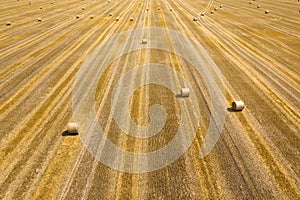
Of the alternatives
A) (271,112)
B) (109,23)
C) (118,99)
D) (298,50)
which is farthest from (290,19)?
(118,99)

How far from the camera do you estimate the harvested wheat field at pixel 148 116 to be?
7.50 m

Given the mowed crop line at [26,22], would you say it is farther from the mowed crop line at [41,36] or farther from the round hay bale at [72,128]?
the round hay bale at [72,128]

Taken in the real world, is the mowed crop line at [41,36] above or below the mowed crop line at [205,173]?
above

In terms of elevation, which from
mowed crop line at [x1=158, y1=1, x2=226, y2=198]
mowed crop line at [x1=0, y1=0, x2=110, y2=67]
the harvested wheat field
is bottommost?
mowed crop line at [x1=158, y1=1, x2=226, y2=198]

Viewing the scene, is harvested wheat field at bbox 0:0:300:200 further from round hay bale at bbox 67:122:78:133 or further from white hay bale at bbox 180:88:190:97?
round hay bale at bbox 67:122:78:133

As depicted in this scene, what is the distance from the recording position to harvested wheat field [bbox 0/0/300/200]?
7.50m

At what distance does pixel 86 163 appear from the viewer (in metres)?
8.23

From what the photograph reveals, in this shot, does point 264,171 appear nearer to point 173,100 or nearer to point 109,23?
point 173,100

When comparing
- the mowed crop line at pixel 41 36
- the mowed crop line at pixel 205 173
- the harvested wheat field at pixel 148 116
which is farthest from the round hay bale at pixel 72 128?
the mowed crop line at pixel 41 36

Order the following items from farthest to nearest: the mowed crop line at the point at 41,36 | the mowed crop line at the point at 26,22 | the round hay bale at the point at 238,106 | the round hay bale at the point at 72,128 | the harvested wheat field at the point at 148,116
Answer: the mowed crop line at the point at 26,22, the mowed crop line at the point at 41,36, the round hay bale at the point at 238,106, the round hay bale at the point at 72,128, the harvested wheat field at the point at 148,116

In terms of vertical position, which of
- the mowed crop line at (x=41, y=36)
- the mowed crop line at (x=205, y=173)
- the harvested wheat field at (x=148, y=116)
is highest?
the mowed crop line at (x=41, y=36)

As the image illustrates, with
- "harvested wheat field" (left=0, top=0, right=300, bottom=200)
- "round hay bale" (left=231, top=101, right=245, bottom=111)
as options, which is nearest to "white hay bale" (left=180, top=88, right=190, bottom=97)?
"harvested wheat field" (left=0, top=0, right=300, bottom=200)

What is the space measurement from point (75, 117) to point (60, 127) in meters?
0.92

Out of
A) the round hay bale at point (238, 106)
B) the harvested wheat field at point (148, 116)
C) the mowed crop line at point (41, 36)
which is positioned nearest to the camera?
the harvested wheat field at point (148, 116)
